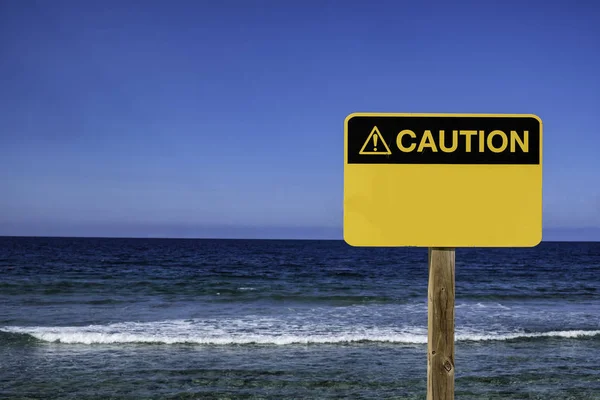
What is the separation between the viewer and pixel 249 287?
2897cm

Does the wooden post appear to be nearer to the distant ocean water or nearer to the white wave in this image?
the distant ocean water

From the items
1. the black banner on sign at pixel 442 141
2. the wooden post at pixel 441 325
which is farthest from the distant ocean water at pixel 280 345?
the black banner on sign at pixel 442 141

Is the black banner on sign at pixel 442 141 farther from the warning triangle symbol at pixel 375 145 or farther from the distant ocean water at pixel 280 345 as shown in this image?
the distant ocean water at pixel 280 345

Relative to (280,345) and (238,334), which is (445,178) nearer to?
(280,345)

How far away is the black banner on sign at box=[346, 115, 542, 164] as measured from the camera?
2.54m

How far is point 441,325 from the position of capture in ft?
8.69

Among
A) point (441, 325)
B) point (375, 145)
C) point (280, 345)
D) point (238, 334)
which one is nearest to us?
point (375, 145)

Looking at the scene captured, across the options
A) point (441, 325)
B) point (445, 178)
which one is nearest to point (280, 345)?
point (441, 325)

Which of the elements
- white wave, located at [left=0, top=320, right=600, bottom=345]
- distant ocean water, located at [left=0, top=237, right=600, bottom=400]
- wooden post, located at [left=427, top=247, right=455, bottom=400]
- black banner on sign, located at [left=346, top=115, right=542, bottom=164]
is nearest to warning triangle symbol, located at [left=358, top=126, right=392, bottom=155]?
black banner on sign, located at [left=346, top=115, right=542, bottom=164]

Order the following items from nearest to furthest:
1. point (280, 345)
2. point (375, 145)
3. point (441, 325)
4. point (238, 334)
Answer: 1. point (375, 145)
2. point (441, 325)
3. point (280, 345)
4. point (238, 334)

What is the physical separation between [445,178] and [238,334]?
1239cm

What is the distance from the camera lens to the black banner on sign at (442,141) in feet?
8.32

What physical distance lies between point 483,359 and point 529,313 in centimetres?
956

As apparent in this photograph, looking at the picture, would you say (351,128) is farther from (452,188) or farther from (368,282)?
(368,282)
